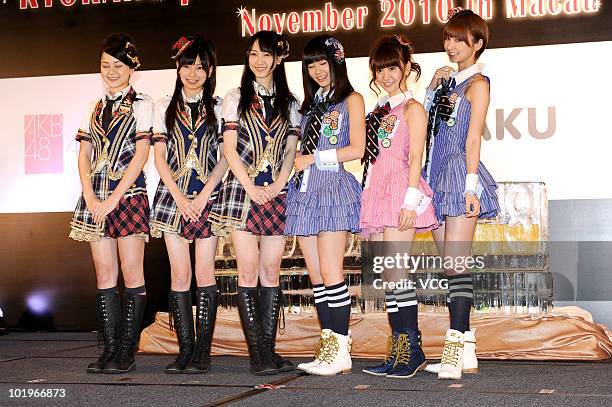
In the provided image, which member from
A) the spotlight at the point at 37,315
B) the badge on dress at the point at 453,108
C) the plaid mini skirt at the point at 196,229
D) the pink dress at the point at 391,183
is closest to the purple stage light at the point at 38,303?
the spotlight at the point at 37,315

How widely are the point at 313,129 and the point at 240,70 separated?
93.3 inches

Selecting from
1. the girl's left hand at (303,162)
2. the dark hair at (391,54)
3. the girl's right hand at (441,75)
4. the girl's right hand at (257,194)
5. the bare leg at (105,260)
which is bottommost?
the bare leg at (105,260)

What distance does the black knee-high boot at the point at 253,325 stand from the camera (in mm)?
3650

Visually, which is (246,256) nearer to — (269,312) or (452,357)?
(269,312)

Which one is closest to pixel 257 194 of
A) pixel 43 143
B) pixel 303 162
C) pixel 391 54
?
pixel 303 162

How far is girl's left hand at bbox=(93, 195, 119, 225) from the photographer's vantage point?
12.2 ft

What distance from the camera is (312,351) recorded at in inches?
175

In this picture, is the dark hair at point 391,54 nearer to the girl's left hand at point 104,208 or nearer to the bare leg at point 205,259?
the bare leg at point 205,259

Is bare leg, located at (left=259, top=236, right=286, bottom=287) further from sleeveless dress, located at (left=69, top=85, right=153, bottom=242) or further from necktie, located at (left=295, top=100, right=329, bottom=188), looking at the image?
sleeveless dress, located at (left=69, top=85, right=153, bottom=242)

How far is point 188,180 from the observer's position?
12.2 ft

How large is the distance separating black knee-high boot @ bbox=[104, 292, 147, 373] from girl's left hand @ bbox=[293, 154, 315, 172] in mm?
937

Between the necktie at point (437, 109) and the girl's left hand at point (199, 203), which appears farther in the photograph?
the girl's left hand at point (199, 203)

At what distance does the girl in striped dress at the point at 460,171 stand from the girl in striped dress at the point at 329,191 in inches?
13.4

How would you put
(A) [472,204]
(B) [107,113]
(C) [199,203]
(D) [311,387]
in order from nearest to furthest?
1. (D) [311,387]
2. (A) [472,204]
3. (C) [199,203]
4. (B) [107,113]
